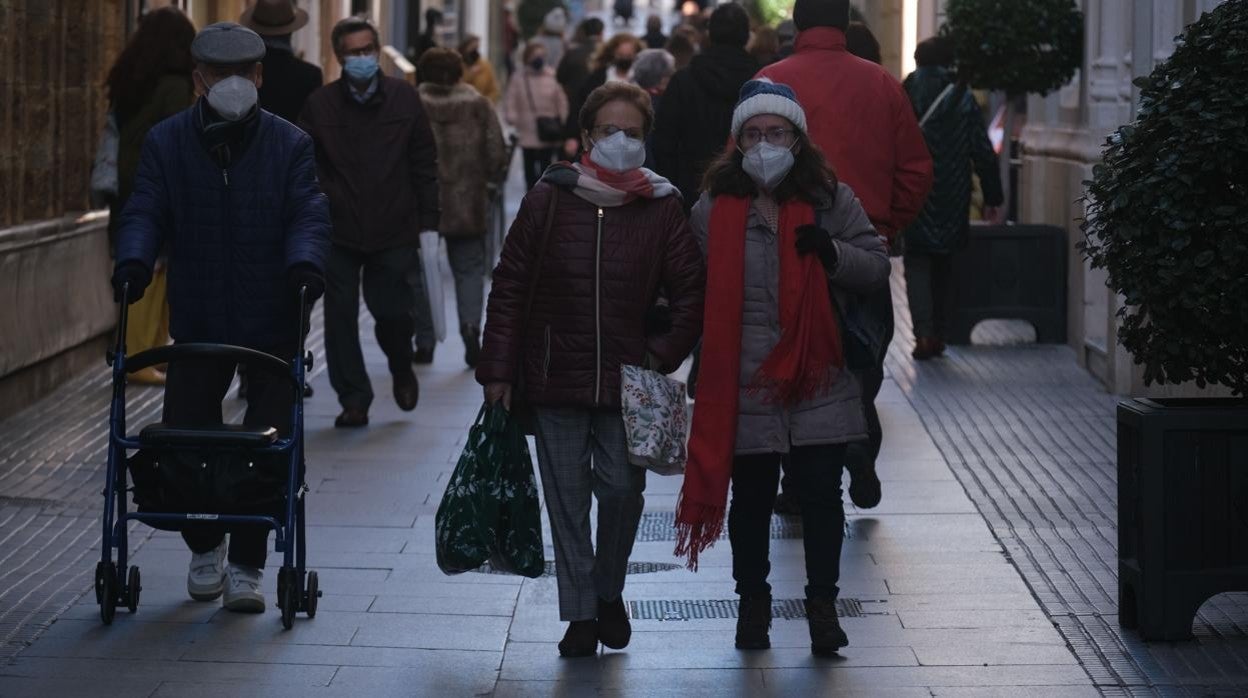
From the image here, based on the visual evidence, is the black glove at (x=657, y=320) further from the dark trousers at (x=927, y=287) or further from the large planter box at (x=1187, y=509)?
the dark trousers at (x=927, y=287)

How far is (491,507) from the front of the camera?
6.49 m

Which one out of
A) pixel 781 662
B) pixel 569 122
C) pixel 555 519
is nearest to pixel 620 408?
pixel 555 519

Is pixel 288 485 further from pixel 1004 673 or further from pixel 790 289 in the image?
pixel 1004 673

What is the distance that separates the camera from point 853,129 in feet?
26.2

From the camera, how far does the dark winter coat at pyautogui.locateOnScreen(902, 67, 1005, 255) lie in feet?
44.9

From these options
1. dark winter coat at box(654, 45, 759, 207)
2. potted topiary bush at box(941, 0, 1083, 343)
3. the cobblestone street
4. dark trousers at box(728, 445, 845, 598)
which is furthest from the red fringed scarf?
potted topiary bush at box(941, 0, 1083, 343)

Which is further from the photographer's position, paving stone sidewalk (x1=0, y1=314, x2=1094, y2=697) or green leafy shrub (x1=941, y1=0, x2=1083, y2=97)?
green leafy shrub (x1=941, y1=0, x2=1083, y2=97)

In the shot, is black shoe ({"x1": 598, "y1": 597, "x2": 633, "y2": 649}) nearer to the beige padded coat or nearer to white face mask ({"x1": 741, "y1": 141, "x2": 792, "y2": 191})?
the beige padded coat

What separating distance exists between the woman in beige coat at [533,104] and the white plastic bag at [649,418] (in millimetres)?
16723

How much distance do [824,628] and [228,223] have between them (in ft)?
7.17

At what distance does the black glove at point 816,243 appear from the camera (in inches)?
253

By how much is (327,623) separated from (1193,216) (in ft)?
9.20

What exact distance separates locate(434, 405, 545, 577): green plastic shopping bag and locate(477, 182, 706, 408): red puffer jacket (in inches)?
6.1

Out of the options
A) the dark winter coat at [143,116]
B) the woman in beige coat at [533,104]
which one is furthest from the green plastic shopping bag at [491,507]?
the woman in beige coat at [533,104]
